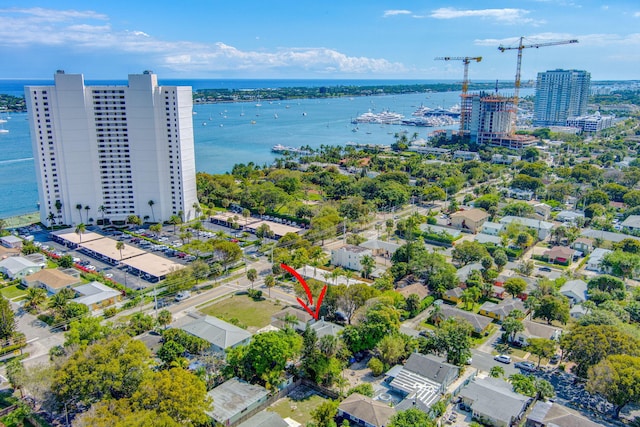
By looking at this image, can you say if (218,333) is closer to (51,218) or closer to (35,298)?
(35,298)

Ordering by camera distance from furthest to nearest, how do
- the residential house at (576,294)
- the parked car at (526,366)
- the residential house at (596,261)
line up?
the residential house at (596,261) → the residential house at (576,294) → the parked car at (526,366)

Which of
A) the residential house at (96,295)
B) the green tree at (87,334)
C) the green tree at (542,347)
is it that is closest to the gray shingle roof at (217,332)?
the green tree at (87,334)

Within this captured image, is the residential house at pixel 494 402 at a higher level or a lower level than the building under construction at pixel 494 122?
lower

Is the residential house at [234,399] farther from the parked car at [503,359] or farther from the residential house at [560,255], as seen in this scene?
the residential house at [560,255]

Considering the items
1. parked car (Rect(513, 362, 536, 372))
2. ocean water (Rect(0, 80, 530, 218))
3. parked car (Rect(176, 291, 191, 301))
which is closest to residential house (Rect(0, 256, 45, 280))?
parked car (Rect(176, 291, 191, 301))

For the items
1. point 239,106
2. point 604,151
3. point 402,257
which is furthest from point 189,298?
point 239,106

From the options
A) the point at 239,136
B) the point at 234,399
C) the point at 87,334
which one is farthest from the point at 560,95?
the point at 87,334

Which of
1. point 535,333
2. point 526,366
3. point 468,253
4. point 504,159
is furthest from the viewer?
point 504,159

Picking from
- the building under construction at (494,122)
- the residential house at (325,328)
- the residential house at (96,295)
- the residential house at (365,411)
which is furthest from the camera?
the building under construction at (494,122)

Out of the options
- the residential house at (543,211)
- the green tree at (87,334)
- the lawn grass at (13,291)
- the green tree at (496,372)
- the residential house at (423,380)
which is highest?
the residential house at (543,211)
